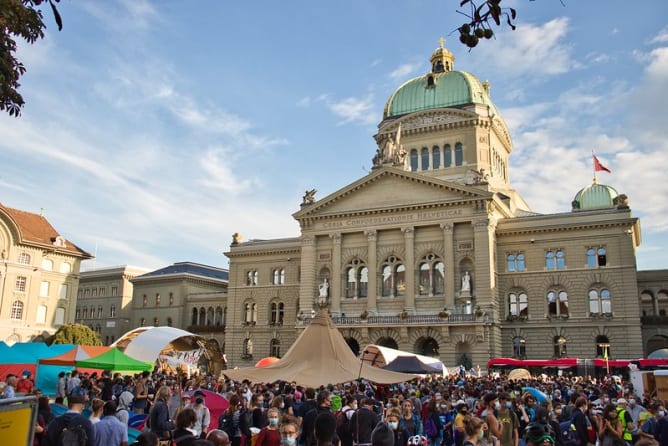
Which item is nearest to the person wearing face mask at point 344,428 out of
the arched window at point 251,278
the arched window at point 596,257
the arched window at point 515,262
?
the arched window at point 596,257

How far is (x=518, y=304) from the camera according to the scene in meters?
51.7

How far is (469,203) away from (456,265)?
5.15 meters

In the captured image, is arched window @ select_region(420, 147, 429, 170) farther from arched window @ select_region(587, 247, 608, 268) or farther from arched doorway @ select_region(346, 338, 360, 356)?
arched doorway @ select_region(346, 338, 360, 356)

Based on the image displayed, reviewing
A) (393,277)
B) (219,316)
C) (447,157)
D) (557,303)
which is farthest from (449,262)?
(219,316)

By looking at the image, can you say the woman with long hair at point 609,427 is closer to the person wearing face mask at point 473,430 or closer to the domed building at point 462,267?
the person wearing face mask at point 473,430

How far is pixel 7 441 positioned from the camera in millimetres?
4801

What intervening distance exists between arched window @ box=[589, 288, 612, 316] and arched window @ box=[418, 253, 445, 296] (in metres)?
11.7

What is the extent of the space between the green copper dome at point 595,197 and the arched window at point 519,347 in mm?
16973

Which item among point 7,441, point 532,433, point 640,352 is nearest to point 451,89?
point 640,352

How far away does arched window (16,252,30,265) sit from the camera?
5966 cm

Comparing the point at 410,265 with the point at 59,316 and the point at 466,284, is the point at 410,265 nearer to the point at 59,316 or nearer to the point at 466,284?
the point at 466,284

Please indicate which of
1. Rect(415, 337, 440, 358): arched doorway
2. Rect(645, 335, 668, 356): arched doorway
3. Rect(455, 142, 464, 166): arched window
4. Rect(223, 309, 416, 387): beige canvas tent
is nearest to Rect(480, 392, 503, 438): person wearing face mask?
Rect(223, 309, 416, 387): beige canvas tent

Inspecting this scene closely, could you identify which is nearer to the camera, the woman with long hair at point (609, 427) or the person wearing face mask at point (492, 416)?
the woman with long hair at point (609, 427)

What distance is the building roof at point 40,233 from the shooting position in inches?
2431
